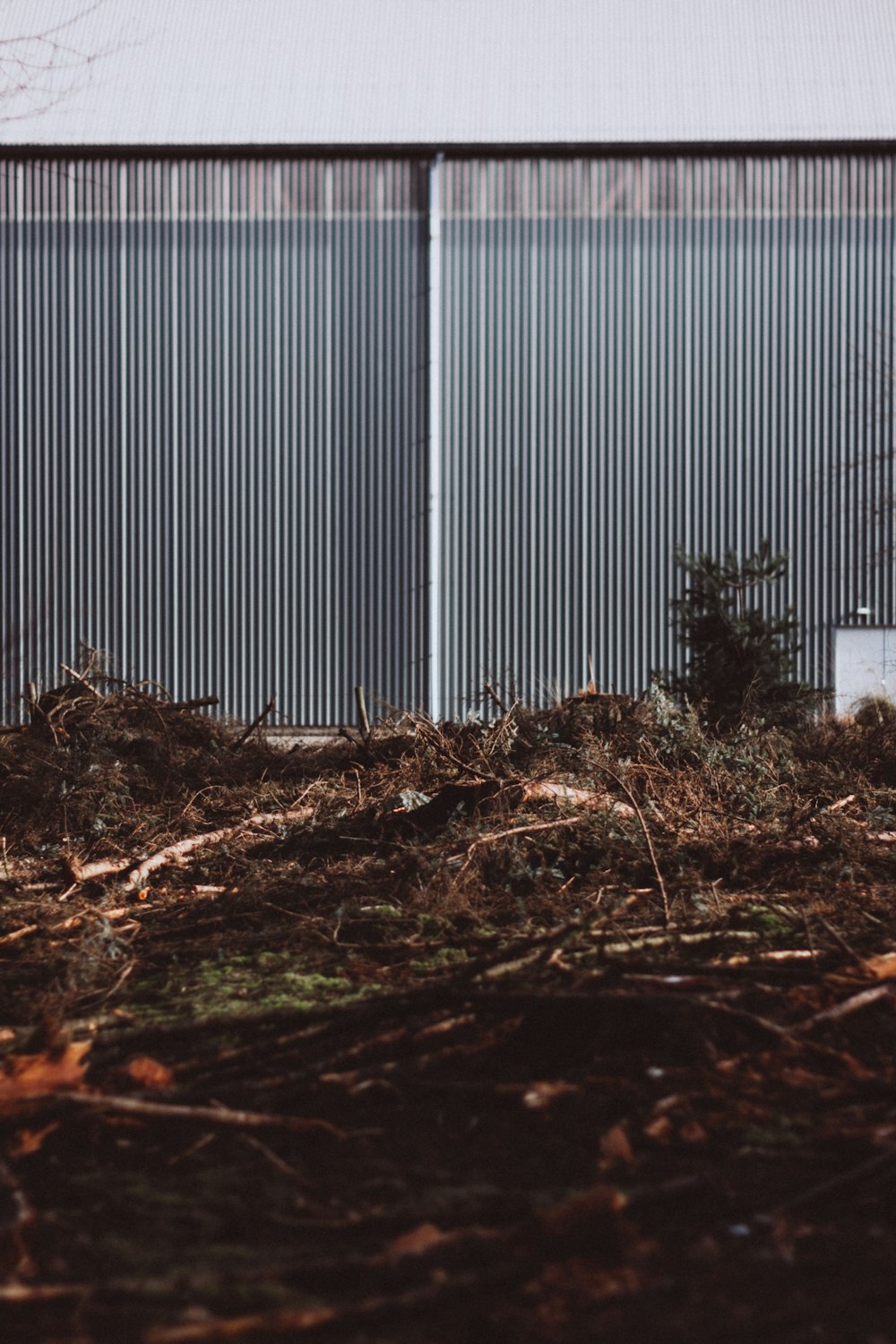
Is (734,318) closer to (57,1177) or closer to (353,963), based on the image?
(353,963)

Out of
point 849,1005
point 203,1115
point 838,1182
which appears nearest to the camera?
point 838,1182

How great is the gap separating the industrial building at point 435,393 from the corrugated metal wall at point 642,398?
0.04m

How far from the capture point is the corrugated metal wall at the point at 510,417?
16.6 m

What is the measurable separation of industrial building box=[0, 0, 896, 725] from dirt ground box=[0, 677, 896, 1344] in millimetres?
10507

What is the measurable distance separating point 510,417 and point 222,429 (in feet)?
14.6

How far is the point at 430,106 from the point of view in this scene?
1753 cm

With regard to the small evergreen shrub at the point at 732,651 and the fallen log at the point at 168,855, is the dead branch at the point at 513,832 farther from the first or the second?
the small evergreen shrub at the point at 732,651

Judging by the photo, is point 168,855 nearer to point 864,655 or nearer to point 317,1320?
point 317,1320

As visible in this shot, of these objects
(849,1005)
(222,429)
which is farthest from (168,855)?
(222,429)

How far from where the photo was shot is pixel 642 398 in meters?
16.7

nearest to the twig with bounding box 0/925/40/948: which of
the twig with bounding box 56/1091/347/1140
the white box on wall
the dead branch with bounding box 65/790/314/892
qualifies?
the dead branch with bounding box 65/790/314/892

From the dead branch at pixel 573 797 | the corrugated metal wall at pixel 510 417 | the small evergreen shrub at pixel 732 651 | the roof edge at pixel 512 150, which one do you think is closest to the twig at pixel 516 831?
the dead branch at pixel 573 797

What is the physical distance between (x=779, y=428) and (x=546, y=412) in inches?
140

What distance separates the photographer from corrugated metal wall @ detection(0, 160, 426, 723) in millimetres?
16719
